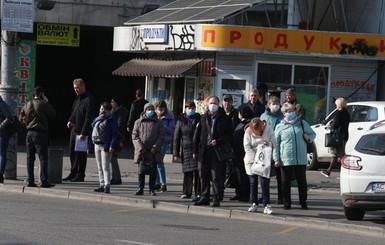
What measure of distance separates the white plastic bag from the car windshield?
1.45 metres

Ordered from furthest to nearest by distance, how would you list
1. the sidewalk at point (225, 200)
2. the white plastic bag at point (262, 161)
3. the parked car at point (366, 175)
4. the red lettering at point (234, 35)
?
1. the red lettering at point (234, 35)
2. the white plastic bag at point (262, 161)
3. the sidewalk at point (225, 200)
4. the parked car at point (366, 175)

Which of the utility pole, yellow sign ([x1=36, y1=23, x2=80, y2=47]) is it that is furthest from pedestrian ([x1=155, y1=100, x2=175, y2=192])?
yellow sign ([x1=36, y1=23, x2=80, y2=47])

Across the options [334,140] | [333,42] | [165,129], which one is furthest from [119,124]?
[333,42]

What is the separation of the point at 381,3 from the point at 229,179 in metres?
11.9

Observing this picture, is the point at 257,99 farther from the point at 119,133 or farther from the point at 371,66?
the point at 371,66

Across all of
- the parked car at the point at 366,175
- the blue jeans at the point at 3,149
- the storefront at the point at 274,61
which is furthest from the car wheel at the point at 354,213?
the storefront at the point at 274,61

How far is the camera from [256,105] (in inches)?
713

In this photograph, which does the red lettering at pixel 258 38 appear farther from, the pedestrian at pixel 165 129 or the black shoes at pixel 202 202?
the black shoes at pixel 202 202

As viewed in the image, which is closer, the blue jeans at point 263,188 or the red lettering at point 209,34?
the blue jeans at point 263,188

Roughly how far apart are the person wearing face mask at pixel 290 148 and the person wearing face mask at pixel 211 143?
89 centimetres

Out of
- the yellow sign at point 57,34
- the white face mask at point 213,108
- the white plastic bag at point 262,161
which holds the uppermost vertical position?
the yellow sign at point 57,34

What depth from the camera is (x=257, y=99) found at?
18.0 metres

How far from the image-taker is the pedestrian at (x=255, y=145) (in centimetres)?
1603

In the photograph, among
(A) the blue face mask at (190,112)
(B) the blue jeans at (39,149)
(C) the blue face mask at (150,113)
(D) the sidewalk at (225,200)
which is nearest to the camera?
(D) the sidewalk at (225,200)
